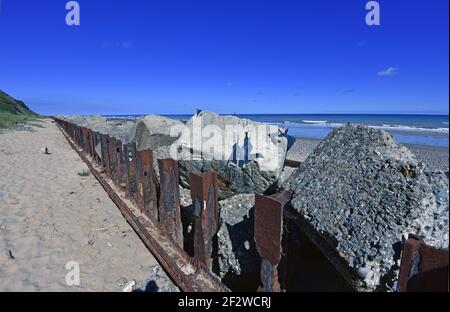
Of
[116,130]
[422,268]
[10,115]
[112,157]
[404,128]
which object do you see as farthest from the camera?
[10,115]

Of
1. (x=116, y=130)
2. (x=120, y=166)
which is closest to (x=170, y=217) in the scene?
(x=120, y=166)

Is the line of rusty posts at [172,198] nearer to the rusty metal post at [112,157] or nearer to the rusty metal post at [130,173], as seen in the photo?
the rusty metal post at [130,173]

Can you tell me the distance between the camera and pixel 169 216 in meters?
3.20

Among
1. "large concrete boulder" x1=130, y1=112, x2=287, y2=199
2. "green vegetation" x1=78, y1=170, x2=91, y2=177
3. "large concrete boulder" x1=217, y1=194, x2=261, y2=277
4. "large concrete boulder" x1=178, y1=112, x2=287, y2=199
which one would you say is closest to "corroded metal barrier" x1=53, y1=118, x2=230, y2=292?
"large concrete boulder" x1=217, y1=194, x2=261, y2=277

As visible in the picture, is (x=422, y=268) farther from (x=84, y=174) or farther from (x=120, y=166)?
(x=84, y=174)

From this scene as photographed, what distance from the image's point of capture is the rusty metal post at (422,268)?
4.22 ft

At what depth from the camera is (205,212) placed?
253 centimetres

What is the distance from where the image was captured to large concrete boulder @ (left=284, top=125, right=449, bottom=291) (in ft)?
5.12

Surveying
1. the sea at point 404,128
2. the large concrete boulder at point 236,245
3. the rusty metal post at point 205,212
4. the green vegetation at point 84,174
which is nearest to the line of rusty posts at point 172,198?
the rusty metal post at point 205,212

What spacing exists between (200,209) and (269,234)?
0.81 meters

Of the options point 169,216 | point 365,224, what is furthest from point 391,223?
point 169,216

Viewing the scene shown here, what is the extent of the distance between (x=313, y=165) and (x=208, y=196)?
37.5 inches

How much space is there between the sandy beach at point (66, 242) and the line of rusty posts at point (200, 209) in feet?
1.44
